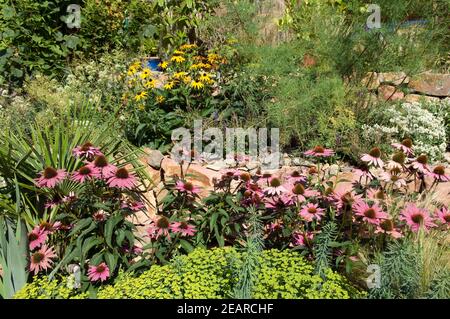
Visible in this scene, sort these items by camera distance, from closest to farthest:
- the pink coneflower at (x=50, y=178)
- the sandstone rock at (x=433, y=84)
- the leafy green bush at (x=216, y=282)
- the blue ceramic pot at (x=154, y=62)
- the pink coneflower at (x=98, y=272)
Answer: the leafy green bush at (x=216, y=282) → the pink coneflower at (x=98, y=272) → the pink coneflower at (x=50, y=178) → the sandstone rock at (x=433, y=84) → the blue ceramic pot at (x=154, y=62)

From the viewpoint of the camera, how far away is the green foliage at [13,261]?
102 inches

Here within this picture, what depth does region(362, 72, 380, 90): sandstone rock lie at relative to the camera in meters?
4.88

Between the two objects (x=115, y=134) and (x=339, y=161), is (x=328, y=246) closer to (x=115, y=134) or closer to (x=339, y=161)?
(x=339, y=161)

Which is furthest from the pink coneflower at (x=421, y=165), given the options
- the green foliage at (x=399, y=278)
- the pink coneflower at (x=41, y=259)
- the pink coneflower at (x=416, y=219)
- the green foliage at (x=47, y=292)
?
the pink coneflower at (x=41, y=259)

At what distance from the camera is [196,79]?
4957 millimetres

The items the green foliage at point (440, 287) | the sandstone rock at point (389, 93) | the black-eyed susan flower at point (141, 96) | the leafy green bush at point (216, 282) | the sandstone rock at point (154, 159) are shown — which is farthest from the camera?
the sandstone rock at point (389, 93)

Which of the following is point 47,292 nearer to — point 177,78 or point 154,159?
point 154,159

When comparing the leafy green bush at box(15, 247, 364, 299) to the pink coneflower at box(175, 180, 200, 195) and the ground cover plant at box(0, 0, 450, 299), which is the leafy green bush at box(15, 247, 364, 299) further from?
the pink coneflower at box(175, 180, 200, 195)

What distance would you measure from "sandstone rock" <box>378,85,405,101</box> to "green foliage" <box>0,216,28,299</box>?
3.85 metres

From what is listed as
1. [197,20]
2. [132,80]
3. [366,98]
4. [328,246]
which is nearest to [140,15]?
[197,20]

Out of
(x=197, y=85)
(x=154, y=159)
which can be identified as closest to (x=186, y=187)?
(x=154, y=159)

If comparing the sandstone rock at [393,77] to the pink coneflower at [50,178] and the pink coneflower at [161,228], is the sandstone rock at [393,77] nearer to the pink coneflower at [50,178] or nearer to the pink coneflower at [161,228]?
the pink coneflower at [161,228]

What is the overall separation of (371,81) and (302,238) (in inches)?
108

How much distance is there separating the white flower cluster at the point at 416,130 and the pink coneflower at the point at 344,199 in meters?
1.72
